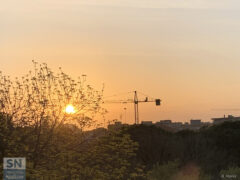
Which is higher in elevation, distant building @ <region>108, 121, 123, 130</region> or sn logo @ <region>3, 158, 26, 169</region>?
distant building @ <region>108, 121, 123, 130</region>

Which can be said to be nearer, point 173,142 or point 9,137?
point 9,137

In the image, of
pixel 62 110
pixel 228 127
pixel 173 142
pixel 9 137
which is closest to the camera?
pixel 9 137

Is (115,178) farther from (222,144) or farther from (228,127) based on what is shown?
(228,127)

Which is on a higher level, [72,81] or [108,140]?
[72,81]

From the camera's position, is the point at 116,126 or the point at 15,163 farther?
the point at 116,126

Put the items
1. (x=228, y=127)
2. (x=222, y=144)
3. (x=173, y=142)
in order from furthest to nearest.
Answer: (x=228, y=127)
(x=222, y=144)
(x=173, y=142)

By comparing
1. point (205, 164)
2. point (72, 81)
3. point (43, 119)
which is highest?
point (72, 81)

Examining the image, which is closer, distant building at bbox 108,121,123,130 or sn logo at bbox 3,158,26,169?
sn logo at bbox 3,158,26,169

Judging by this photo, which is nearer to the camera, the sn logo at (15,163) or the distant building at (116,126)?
the sn logo at (15,163)

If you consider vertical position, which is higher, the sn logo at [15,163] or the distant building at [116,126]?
the distant building at [116,126]

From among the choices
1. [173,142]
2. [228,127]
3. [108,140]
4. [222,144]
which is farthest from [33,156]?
[228,127]

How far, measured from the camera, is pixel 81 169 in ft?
43.8

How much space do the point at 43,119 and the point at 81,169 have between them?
150 cm

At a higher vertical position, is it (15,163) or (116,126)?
(116,126)
